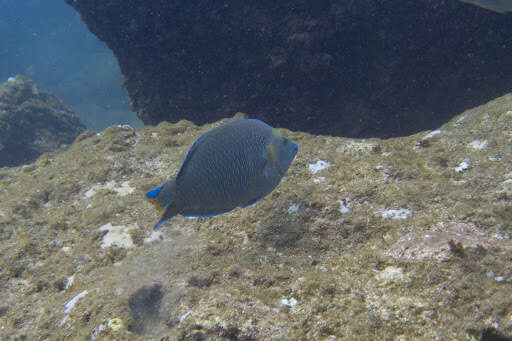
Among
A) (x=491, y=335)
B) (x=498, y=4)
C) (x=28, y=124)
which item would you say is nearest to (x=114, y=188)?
(x=491, y=335)

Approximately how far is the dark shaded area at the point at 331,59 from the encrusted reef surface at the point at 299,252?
3.19m

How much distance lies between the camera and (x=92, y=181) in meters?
3.62

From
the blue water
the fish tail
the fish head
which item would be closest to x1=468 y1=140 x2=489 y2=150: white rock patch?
the fish head

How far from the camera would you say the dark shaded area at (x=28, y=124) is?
37.6 ft

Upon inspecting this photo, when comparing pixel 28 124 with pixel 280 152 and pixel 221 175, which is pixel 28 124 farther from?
pixel 280 152

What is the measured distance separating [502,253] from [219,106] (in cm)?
640

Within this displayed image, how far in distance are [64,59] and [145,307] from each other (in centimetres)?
5590

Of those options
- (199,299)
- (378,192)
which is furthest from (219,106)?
(199,299)

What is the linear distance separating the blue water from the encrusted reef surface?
17.4 m

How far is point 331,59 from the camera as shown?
6.22m

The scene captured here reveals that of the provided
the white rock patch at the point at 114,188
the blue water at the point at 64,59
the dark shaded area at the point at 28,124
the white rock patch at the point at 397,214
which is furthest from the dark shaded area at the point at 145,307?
the blue water at the point at 64,59

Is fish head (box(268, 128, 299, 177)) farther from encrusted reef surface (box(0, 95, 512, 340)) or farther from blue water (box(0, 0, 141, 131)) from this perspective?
blue water (box(0, 0, 141, 131))

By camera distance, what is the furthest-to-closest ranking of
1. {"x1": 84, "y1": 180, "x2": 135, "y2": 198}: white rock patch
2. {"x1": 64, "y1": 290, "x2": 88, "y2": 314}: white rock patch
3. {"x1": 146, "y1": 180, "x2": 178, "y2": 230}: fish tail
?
{"x1": 84, "y1": 180, "x2": 135, "y2": 198}: white rock patch < {"x1": 64, "y1": 290, "x2": 88, "y2": 314}: white rock patch < {"x1": 146, "y1": 180, "x2": 178, "y2": 230}: fish tail

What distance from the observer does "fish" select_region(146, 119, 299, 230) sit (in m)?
1.68
